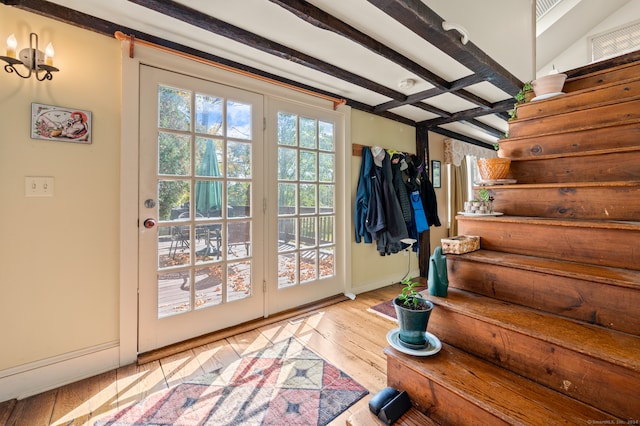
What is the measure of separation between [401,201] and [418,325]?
85.7 inches

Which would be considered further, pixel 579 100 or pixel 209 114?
pixel 209 114

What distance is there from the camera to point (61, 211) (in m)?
1.49

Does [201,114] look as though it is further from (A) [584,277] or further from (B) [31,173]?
(A) [584,277]

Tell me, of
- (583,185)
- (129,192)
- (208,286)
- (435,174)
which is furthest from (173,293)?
(435,174)

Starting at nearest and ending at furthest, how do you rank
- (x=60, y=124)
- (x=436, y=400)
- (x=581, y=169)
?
(x=436, y=400) → (x=581, y=169) → (x=60, y=124)

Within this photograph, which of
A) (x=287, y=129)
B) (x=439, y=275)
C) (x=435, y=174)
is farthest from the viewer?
(x=435, y=174)

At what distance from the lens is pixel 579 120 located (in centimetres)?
147

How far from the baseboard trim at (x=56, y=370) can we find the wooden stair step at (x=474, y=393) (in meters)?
1.65

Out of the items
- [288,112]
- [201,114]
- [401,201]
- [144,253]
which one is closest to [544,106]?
[401,201]

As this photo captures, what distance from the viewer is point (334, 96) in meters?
2.65

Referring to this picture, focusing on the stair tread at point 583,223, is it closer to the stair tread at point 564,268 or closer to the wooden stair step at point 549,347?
the stair tread at point 564,268

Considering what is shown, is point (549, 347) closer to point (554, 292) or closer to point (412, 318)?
point (554, 292)

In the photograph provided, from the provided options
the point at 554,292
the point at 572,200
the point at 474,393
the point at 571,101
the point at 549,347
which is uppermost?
the point at 571,101

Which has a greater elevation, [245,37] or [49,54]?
[245,37]
